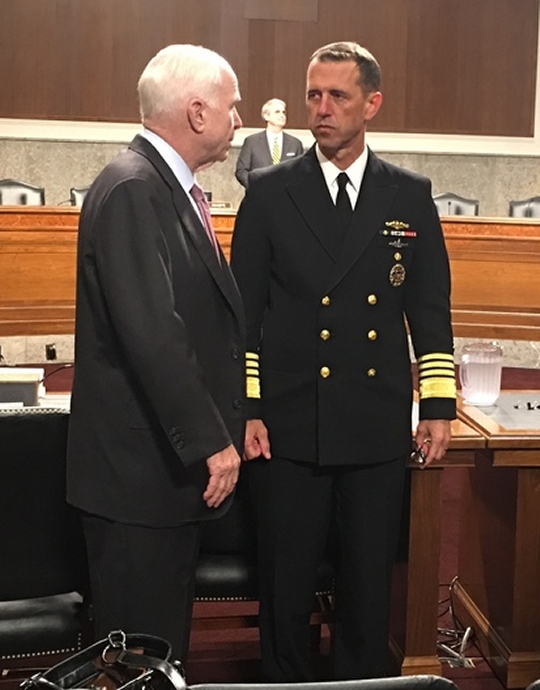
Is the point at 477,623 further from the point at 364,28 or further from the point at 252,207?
the point at 364,28

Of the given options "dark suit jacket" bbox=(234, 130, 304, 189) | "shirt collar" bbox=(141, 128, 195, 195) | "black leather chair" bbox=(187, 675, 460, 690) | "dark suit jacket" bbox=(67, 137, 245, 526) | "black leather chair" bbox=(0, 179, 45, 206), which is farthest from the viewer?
"dark suit jacket" bbox=(234, 130, 304, 189)

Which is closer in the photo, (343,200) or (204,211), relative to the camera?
(204,211)

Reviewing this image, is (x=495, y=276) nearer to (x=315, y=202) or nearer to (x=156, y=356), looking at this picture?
(x=315, y=202)

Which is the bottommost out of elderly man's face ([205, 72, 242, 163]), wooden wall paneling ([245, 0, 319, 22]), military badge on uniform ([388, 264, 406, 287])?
military badge on uniform ([388, 264, 406, 287])

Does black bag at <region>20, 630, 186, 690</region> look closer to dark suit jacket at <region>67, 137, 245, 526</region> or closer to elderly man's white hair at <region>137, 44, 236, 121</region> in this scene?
dark suit jacket at <region>67, 137, 245, 526</region>

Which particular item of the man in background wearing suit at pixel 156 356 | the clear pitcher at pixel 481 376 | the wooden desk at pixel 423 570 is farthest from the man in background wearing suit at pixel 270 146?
the man in background wearing suit at pixel 156 356

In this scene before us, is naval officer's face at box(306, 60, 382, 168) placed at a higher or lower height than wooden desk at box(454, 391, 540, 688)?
higher

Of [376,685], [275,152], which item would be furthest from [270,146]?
[376,685]

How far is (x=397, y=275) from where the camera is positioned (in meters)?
2.51

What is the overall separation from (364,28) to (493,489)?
28.2 feet

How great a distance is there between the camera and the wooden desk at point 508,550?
285 centimetres

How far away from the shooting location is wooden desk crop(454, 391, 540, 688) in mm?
2850

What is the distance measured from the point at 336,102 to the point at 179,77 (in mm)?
471

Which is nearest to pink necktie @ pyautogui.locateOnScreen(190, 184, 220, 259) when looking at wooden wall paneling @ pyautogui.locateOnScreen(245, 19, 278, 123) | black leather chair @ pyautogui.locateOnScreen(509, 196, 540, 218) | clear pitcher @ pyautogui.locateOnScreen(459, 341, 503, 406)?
clear pitcher @ pyautogui.locateOnScreen(459, 341, 503, 406)
